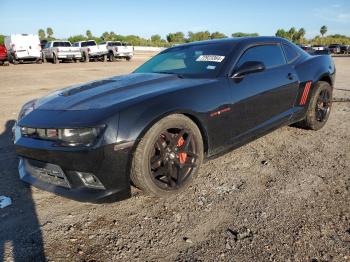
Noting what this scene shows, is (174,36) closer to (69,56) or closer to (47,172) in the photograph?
(69,56)

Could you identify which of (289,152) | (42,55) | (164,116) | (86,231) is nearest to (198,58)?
(164,116)

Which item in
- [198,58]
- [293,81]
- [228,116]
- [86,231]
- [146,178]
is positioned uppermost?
[198,58]

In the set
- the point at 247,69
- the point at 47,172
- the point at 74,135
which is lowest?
the point at 47,172

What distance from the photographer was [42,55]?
84.4 feet

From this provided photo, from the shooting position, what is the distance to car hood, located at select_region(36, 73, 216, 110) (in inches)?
115

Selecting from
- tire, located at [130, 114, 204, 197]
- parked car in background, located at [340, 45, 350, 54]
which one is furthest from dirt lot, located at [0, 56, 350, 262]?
parked car in background, located at [340, 45, 350, 54]

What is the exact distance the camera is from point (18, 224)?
2707 millimetres

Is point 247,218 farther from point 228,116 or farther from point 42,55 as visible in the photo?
point 42,55

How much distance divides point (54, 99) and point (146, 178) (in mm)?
1298

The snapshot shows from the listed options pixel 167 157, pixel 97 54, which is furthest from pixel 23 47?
pixel 167 157

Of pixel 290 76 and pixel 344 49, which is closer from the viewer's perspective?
pixel 290 76

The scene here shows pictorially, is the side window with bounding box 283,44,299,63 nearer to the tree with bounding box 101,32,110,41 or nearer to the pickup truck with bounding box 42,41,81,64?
the pickup truck with bounding box 42,41,81,64

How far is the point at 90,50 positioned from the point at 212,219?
24.4 m

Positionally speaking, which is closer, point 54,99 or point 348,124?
point 54,99
